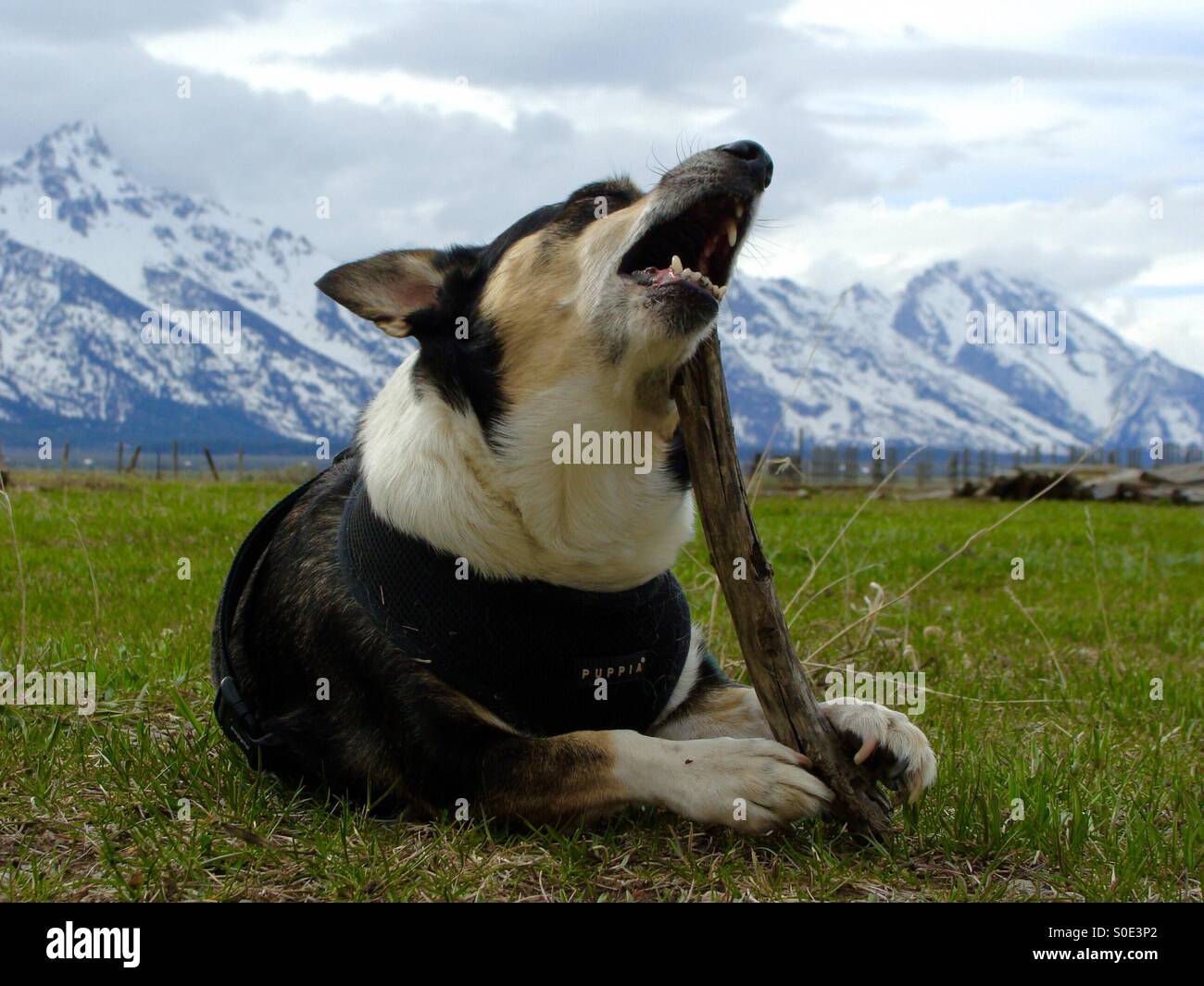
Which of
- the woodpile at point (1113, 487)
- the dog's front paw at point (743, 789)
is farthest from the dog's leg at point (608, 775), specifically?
the woodpile at point (1113, 487)

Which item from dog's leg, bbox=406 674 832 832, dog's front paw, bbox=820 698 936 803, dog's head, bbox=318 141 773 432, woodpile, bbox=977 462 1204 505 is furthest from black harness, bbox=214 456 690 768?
woodpile, bbox=977 462 1204 505

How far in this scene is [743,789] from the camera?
3.37 meters

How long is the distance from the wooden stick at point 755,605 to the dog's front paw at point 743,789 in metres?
0.13

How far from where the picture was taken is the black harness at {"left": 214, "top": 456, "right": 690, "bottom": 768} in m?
3.64

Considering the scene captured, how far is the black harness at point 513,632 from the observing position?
364 cm

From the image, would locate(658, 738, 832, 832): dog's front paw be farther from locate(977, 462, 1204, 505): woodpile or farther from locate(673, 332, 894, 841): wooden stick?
locate(977, 462, 1204, 505): woodpile

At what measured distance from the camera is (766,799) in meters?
3.36

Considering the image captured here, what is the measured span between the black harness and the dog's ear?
1.86 feet

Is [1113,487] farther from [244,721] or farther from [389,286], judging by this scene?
[244,721]

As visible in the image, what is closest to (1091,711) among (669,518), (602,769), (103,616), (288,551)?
(669,518)

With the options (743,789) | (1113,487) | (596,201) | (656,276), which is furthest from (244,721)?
(1113,487)

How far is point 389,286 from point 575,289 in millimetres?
620
